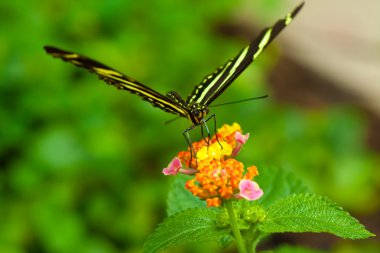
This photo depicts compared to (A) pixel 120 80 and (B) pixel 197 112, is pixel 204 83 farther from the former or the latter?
(A) pixel 120 80

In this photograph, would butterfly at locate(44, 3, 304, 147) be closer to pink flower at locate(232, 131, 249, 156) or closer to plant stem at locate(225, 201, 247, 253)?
pink flower at locate(232, 131, 249, 156)

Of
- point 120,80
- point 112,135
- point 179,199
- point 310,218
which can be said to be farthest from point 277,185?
point 112,135

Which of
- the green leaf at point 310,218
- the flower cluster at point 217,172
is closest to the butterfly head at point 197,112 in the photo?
the flower cluster at point 217,172

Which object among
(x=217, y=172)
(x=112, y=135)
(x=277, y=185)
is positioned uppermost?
(x=112, y=135)

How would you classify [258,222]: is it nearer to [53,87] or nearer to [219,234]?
[219,234]

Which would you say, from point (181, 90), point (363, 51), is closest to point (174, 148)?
point (181, 90)

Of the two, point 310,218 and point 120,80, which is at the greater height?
point 120,80
